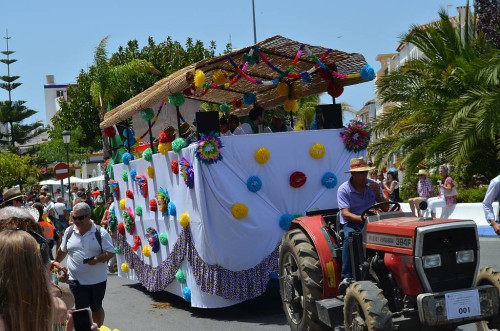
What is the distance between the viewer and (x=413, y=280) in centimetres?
675

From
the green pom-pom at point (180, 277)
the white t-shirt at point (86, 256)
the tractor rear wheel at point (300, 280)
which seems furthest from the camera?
the green pom-pom at point (180, 277)

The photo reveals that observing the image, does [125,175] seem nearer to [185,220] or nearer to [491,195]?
[185,220]

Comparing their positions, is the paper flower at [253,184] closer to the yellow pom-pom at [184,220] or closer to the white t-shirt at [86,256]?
the yellow pom-pom at [184,220]

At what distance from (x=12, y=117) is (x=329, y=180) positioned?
202ft

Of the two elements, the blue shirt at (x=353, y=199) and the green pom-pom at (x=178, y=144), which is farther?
the green pom-pom at (x=178, y=144)

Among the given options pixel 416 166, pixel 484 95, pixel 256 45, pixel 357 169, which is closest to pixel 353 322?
pixel 357 169

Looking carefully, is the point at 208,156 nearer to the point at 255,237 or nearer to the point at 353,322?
the point at 255,237

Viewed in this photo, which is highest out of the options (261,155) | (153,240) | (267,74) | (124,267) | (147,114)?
(267,74)

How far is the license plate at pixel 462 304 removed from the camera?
21.5 ft

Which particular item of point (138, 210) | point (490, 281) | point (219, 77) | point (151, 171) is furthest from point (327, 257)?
point (138, 210)

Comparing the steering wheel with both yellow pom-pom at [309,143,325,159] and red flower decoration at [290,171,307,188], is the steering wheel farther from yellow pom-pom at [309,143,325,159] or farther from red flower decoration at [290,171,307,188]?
yellow pom-pom at [309,143,325,159]

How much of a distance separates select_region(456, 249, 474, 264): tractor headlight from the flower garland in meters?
4.03

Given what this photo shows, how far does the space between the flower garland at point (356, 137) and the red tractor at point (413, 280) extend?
9.73 feet

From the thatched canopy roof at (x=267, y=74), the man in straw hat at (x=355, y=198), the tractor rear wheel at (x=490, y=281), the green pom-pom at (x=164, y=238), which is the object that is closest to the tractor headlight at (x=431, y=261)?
the tractor rear wheel at (x=490, y=281)
